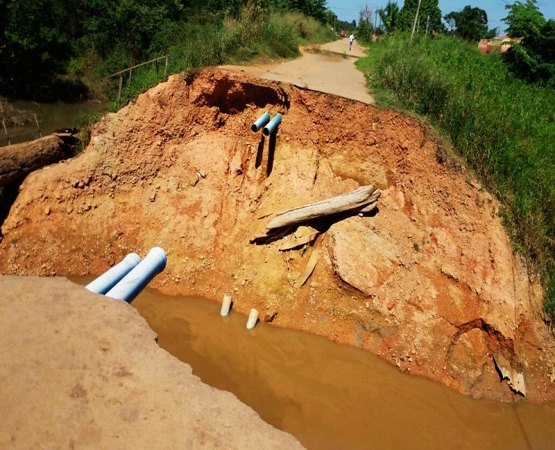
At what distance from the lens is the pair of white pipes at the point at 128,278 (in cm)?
435

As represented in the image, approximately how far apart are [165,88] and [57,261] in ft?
12.6

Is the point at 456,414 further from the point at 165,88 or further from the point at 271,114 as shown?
the point at 165,88

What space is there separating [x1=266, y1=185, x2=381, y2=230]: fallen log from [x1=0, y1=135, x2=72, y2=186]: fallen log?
4.44 m

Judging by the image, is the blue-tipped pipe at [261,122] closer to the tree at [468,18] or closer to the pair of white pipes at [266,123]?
the pair of white pipes at [266,123]

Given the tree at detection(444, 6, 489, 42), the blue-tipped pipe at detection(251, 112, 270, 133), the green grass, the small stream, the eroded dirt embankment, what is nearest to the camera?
the eroded dirt embankment

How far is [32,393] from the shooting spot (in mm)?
3176

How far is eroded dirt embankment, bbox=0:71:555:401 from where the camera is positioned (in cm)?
689

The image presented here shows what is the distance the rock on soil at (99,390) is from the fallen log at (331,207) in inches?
167

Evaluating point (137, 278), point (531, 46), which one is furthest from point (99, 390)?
point (531, 46)

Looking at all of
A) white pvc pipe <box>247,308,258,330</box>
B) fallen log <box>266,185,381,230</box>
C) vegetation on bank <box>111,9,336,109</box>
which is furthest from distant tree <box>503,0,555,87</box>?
white pvc pipe <box>247,308,258,330</box>

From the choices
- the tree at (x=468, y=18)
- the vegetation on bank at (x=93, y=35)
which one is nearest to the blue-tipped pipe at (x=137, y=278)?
the vegetation on bank at (x=93, y=35)

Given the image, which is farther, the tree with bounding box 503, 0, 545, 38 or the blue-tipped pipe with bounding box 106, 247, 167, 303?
the tree with bounding box 503, 0, 545, 38

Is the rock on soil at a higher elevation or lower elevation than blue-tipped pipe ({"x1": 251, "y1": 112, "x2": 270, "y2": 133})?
lower

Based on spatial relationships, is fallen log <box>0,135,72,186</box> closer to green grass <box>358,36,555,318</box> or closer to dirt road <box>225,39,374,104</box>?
dirt road <box>225,39,374,104</box>
